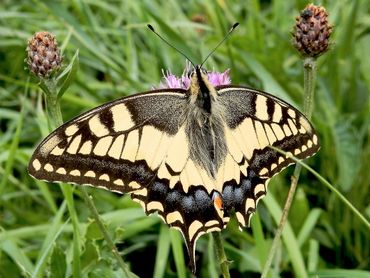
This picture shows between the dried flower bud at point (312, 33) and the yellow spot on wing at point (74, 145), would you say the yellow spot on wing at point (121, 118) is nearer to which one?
the yellow spot on wing at point (74, 145)

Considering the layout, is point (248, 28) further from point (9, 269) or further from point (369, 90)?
point (9, 269)

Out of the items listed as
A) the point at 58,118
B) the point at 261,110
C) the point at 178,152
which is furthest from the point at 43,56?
the point at 261,110

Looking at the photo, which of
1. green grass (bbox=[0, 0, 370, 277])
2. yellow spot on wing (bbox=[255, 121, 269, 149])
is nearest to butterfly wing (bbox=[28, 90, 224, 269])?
yellow spot on wing (bbox=[255, 121, 269, 149])

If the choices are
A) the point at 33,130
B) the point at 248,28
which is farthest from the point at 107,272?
the point at 248,28

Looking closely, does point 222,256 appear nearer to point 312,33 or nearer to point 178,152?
point 178,152

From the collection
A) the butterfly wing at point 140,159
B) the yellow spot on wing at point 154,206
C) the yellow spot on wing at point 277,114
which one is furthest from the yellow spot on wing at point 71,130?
the yellow spot on wing at point 277,114

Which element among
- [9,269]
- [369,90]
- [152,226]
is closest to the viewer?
[9,269]

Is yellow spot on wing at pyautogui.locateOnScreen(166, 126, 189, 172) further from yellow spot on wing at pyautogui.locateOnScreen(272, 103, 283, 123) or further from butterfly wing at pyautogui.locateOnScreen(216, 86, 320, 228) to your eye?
yellow spot on wing at pyautogui.locateOnScreen(272, 103, 283, 123)
